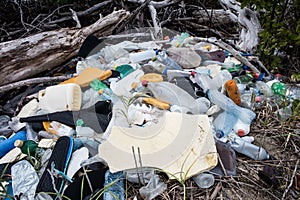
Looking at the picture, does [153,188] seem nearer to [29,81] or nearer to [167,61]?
[167,61]

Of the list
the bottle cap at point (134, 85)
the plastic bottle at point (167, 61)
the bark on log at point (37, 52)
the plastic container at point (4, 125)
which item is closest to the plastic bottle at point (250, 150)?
the bottle cap at point (134, 85)

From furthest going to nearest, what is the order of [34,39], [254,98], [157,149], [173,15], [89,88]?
[173,15] < [34,39] < [89,88] < [254,98] < [157,149]

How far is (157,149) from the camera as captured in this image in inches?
63.9

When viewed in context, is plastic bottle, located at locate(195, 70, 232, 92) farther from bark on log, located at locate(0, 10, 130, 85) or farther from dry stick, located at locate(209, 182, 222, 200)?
bark on log, located at locate(0, 10, 130, 85)

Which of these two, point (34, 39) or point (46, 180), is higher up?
point (34, 39)

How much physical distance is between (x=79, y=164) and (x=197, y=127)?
65 centimetres

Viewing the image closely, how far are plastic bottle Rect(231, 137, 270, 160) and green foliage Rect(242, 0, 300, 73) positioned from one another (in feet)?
3.71

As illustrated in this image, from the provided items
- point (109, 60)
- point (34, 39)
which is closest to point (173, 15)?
point (109, 60)

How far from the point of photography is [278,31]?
2611 millimetres

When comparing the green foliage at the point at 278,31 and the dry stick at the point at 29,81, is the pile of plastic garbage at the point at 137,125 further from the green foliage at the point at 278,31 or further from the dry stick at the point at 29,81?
the green foliage at the point at 278,31

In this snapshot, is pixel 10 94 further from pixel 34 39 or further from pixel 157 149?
pixel 157 149

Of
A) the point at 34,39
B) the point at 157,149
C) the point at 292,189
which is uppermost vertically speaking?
the point at 34,39

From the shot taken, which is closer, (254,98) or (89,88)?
(254,98)

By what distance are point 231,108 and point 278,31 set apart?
3.31 ft
